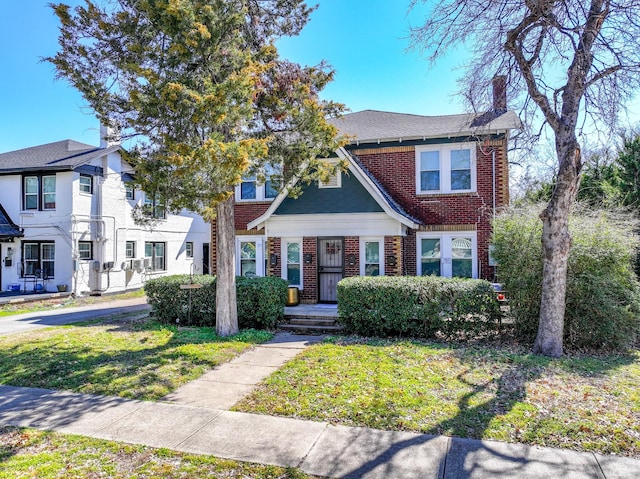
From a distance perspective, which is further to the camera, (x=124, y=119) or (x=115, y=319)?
(x=115, y=319)

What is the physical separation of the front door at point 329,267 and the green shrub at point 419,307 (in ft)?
11.1

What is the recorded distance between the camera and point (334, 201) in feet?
41.6

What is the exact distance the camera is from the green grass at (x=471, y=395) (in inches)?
180

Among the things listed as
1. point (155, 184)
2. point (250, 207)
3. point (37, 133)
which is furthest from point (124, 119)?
point (37, 133)

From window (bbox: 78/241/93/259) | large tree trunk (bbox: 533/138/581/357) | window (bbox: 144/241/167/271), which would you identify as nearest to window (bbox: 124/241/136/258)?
window (bbox: 144/241/167/271)

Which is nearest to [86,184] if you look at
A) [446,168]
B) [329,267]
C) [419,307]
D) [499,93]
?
[329,267]

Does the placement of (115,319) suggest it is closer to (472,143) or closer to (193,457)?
(193,457)

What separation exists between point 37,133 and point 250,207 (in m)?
14.9

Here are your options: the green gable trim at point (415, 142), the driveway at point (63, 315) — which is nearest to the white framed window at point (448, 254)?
the green gable trim at point (415, 142)

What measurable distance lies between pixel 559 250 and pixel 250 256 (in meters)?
9.59

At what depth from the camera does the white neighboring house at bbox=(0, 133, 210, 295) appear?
699 inches

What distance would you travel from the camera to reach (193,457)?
4.04m

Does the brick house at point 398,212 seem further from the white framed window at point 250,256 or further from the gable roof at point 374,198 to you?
the white framed window at point 250,256

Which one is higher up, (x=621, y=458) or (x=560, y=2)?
(x=560, y=2)
